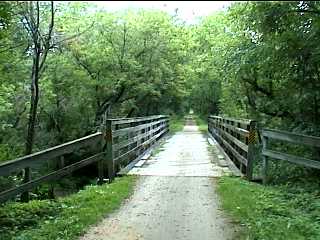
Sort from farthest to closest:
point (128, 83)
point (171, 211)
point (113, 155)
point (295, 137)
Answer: point (128, 83)
point (113, 155)
point (295, 137)
point (171, 211)

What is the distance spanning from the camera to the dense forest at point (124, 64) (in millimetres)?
8094

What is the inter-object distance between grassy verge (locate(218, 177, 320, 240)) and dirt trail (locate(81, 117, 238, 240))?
215 mm

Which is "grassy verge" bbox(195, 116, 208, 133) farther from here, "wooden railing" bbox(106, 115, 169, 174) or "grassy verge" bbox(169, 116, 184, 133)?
"wooden railing" bbox(106, 115, 169, 174)

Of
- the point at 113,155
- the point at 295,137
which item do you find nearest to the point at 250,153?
the point at 295,137

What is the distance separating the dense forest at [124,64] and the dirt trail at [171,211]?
2423mm

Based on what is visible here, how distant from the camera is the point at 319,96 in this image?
29.5 feet

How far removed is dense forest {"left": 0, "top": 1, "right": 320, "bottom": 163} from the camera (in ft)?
26.6

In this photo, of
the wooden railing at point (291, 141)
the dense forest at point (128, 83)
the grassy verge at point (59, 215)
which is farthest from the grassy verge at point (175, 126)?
the grassy verge at point (59, 215)

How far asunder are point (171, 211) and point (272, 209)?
4.25 ft

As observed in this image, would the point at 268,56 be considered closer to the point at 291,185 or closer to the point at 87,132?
the point at 291,185

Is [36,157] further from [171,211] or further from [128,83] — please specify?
[128,83]

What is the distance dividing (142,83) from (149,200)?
13.4m

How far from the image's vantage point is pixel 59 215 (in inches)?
224

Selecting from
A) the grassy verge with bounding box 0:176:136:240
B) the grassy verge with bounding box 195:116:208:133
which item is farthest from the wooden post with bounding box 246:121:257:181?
the grassy verge with bounding box 195:116:208:133
